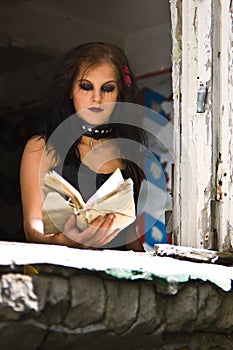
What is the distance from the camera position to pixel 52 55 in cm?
421

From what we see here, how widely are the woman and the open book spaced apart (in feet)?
0.77

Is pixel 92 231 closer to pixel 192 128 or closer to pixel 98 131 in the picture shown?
pixel 192 128

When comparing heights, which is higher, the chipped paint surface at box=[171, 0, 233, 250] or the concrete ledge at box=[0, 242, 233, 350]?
the chipped paint surface at box=[171, 0, 233, 250]

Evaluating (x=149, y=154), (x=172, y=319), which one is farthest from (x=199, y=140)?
(x=149, y=154)

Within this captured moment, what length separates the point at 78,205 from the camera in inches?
68.8

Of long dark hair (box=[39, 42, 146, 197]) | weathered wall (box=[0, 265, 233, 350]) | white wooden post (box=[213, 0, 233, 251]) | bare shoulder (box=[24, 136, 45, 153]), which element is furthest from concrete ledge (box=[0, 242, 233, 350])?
long dark hair (box=[39, 42, 146, 197])

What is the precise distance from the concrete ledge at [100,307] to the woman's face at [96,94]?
787 mm

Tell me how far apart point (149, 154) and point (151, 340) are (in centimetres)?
245

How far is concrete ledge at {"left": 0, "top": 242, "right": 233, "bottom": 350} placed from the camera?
110 cm

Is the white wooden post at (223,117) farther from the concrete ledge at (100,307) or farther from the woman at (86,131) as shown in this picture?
the woman at (86,131)

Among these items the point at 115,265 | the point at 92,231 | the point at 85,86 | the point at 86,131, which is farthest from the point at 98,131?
the point at 115,265

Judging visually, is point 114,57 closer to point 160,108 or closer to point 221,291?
point 221,291

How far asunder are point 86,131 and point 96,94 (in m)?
0.11

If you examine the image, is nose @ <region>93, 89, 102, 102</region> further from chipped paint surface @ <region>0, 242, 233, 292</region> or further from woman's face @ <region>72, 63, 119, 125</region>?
chipped paint surface @ <region>0, 242, 233, 292</region>
